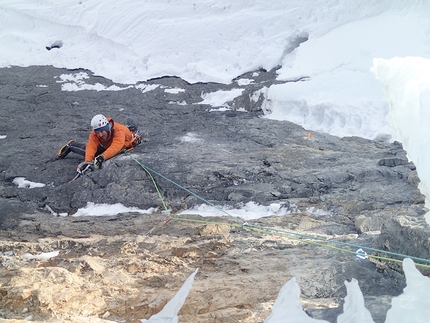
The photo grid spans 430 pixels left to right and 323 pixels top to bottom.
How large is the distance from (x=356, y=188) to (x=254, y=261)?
2.66 meters

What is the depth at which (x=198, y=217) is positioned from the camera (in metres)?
5.20

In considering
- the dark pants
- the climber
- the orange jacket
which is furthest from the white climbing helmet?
the dark pants

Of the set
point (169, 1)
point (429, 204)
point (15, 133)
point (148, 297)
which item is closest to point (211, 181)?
point (148, 297)

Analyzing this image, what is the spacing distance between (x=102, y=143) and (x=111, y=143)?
0.76ft

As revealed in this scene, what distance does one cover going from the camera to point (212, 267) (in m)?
3.86

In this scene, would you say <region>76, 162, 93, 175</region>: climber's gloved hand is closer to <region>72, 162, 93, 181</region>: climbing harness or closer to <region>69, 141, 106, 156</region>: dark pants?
<region>72, 162, 93, 181</region>: climbing harness

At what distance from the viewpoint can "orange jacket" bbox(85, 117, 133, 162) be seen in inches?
274

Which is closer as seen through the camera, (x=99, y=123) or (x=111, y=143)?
(x=99, y=123)

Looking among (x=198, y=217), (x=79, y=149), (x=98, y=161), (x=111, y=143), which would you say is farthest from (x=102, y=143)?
(x=198, y=217)

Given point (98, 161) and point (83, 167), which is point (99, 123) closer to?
point (98, 161)

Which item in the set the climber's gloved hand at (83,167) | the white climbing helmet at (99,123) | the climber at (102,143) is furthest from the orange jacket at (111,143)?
the climber's gloved hand at (83,167)

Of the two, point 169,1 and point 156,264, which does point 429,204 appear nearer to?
point 156,264

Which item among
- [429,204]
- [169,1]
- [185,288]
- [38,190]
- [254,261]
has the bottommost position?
[38,190]

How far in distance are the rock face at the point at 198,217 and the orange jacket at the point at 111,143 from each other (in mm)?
240
